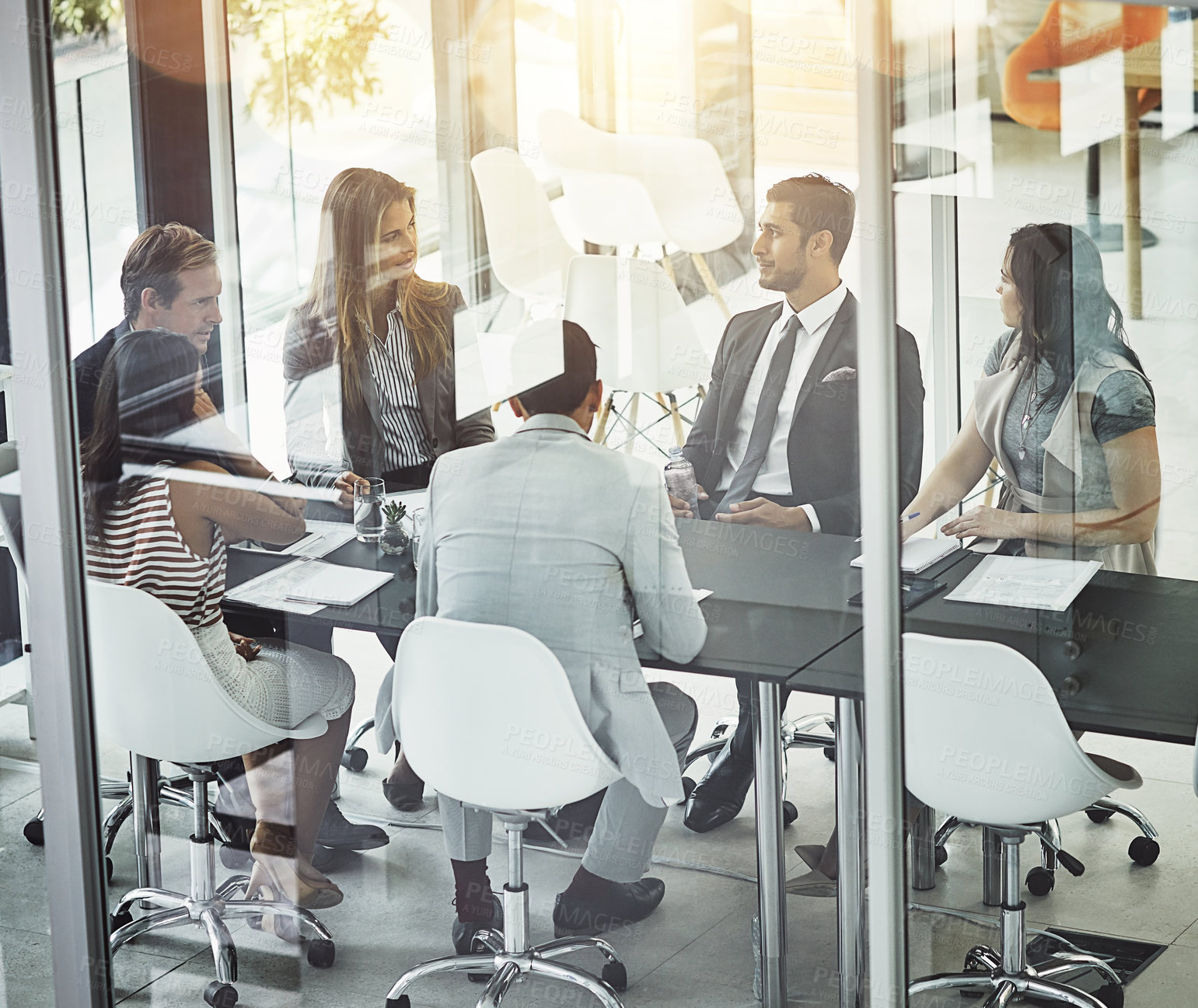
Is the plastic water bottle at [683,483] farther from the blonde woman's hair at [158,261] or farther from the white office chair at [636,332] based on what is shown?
the blonde woman's hair at [158,261]

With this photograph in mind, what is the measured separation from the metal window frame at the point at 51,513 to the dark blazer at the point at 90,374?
24 mm

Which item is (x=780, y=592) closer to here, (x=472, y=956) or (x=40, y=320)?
(x=472, y=956)

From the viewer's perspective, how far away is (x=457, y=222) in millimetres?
2480

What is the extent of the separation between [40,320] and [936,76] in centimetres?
158

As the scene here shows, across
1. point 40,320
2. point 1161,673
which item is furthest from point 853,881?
point 40,320

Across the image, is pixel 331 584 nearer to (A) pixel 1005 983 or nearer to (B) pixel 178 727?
(B) pixel 178 727

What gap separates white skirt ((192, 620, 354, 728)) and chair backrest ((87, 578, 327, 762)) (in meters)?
→ 0.02

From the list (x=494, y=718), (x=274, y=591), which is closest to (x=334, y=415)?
(x=274, y=591)

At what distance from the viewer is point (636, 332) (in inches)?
95.6

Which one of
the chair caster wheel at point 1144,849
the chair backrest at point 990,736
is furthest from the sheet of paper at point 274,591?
the chair caster wheel at point 1144,849

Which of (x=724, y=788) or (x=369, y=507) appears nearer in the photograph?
(x=724, y=788)

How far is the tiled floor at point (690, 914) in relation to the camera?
94.7 inches

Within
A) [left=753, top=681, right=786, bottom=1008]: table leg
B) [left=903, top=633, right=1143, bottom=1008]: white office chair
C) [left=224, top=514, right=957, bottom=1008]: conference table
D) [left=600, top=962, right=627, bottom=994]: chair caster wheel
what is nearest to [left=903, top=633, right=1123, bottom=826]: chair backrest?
[left=903, top=633, right=1143, bottom=1008]: white office chair

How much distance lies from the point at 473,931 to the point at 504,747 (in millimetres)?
404
